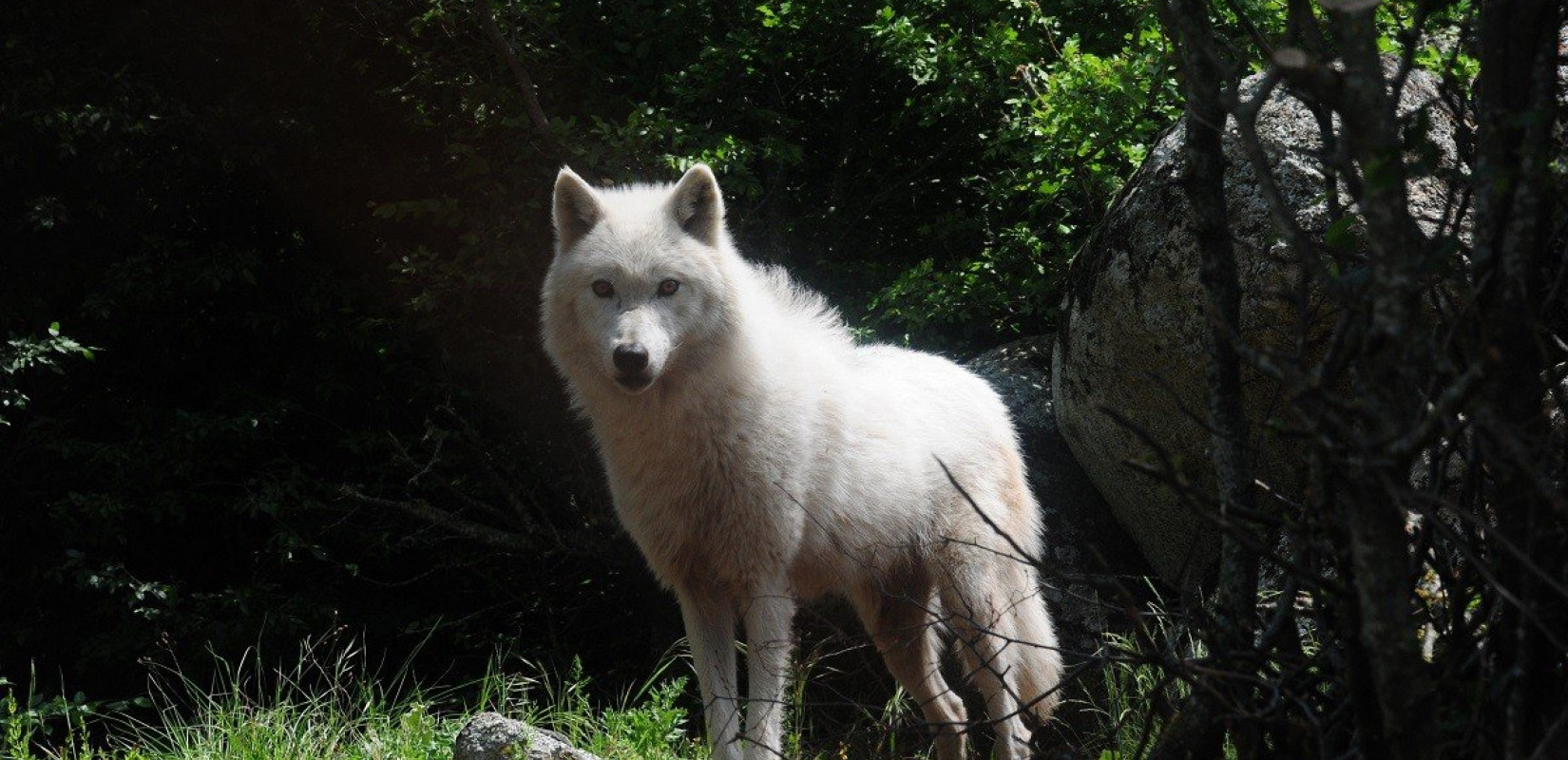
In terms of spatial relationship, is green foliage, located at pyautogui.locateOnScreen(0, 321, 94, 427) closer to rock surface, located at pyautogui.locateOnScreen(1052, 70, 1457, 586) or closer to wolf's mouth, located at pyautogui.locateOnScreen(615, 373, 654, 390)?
wolf's mouth, located at pyautogui.locateOnScreen(615, 373, 654, 390)

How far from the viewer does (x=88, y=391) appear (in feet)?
22.8

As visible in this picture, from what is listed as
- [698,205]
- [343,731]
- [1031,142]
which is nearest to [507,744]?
[343,731]

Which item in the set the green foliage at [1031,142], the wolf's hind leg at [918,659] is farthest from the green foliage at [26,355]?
the green foliage at [1031,142]

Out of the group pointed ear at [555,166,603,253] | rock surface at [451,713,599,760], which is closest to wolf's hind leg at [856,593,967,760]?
rock surface at [451,713,599,760]

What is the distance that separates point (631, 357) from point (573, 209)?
829 mm

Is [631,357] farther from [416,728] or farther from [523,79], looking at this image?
[523,79]

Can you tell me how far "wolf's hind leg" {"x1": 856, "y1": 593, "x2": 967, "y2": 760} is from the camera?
493 centimetres

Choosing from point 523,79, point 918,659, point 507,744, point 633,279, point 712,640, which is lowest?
point 507,744

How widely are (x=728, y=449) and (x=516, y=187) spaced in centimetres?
285

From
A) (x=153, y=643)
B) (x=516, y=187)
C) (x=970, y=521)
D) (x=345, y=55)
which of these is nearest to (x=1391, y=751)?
(x=970, y=521)

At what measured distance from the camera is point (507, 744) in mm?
3783

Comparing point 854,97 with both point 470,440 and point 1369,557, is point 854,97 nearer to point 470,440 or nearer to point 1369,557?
point 470,440

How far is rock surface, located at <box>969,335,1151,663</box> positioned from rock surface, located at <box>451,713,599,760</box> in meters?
2.62

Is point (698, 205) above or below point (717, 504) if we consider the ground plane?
above
